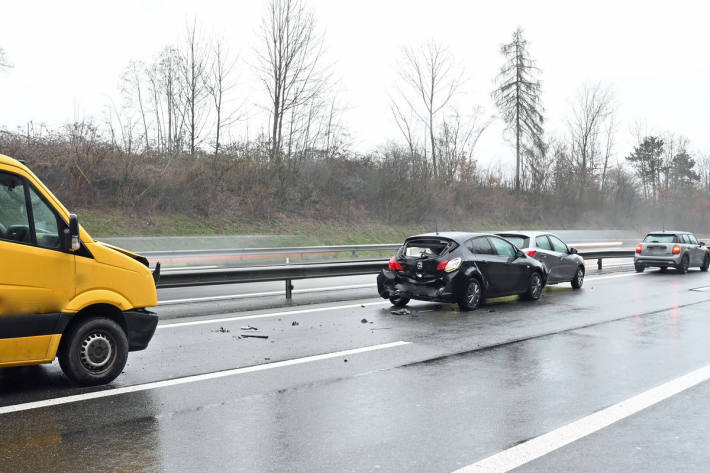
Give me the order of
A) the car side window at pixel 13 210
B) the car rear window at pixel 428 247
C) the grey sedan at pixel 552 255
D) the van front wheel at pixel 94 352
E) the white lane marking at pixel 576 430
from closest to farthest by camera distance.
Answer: the white lane marking at pixel 576 430 < the car side window at pixel 13 210 < the van front wheel at pixel 94 352 < the car rear window at pixel 428 247 < the grey sedan at pixel 552 255

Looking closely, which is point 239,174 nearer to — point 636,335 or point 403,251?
point 403,251

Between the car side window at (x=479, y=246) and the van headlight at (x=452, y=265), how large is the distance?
59cm

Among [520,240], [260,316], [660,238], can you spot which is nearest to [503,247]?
[520,240]

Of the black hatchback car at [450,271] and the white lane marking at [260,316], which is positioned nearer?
the white lane marking at [260,316]

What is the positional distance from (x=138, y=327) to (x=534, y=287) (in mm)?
9444

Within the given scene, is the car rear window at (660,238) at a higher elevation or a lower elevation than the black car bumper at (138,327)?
higher

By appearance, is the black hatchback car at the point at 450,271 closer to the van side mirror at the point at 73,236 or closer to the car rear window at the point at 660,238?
the van side mirror at the point at 73,236

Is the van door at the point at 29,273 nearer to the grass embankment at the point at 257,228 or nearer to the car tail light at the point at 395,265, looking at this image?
the car tail light at the point at 395,265

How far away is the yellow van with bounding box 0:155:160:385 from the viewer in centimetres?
560

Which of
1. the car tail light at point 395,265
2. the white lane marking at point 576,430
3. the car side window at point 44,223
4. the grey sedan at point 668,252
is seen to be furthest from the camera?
the grey sedan at point 668,252

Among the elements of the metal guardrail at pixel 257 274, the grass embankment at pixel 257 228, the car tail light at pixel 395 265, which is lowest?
the metal guardrail at pixel 257 274

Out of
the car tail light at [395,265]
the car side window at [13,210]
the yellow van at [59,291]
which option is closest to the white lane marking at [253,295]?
the car tail light at [395,265]

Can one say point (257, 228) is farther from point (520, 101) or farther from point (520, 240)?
point (520, 101)

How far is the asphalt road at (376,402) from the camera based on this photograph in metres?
4.37
